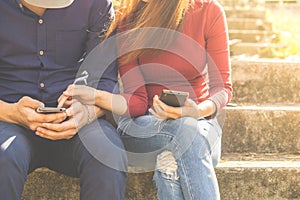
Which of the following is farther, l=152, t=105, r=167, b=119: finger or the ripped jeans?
l=152, t=105, r=167, b=119: finger

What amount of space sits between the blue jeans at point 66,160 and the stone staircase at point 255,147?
1.04ft

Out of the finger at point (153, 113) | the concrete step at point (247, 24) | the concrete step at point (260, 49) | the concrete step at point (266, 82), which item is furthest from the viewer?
the concrete step at point (247, 24)

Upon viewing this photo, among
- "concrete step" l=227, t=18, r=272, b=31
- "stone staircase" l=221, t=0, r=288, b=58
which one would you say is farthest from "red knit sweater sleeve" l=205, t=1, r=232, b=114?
"concrete step" l=227, t=18, r=272, b=31

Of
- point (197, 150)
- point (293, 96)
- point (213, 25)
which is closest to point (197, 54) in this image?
point (213, 25)

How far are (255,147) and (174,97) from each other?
0.91 metres

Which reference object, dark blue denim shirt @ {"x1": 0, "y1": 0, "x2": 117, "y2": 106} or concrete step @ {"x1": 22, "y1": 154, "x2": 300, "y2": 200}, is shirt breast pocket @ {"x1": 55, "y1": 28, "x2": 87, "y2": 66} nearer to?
dark blue denim shirt @ {"x1": 0, "y1": 0, "x2": 117, "y2": 106}

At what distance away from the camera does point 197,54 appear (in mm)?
2617

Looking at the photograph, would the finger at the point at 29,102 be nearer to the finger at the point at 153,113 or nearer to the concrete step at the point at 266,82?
the finger at the point at 153,113

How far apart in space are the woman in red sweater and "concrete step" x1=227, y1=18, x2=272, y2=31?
4.07 m

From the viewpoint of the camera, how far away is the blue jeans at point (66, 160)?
→ 205 cm

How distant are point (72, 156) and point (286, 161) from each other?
43.9 inches

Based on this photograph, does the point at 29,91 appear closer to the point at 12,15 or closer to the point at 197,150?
the point at 12,15

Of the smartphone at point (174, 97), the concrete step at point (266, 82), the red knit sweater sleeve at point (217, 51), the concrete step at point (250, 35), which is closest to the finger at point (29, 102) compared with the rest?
the smartphone at point (174, 97)

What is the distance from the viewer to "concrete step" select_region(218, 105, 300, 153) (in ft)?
10.1
